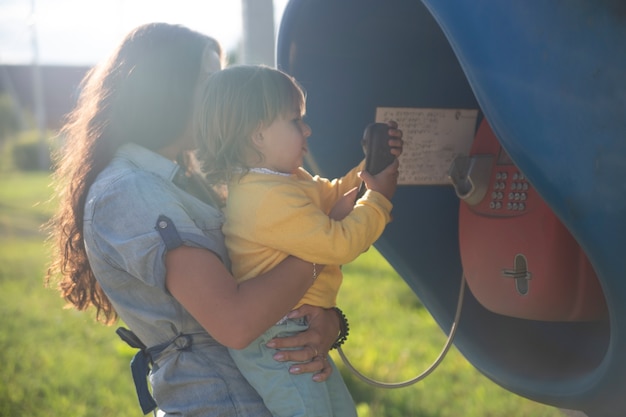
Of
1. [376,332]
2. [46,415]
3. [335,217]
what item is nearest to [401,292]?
[376,332]

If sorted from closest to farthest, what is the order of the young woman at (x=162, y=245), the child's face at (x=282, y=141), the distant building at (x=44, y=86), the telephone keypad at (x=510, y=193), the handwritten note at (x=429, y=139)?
1. the young woman at (x=162, y=245)
2. the child's face at (x=282, y=141)
3. the telephone keypad at (x=510, y=193)
4. the handwritten note at (x=429, y=139)
5. the distant building at (x=44, y=86)

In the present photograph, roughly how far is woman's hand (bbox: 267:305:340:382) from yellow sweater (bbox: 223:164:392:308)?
0.09 ft

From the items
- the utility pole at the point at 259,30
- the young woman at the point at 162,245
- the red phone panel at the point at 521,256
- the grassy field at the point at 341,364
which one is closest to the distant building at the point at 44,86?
the grassy field at the point at 341,364

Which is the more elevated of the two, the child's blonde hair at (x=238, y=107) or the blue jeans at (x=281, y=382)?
the child's blonde hair at (x=238, y=107)

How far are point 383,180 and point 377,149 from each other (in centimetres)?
7

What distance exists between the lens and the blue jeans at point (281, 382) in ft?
5.34

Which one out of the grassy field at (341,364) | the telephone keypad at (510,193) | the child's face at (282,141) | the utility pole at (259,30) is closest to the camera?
the child's face at (282,141)

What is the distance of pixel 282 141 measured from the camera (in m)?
1.66

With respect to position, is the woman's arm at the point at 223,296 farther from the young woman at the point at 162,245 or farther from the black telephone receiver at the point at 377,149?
the black telephone receiver at the point at 377,149

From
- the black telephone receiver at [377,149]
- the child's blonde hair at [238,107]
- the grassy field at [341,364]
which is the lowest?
the grassy field at [341,364]

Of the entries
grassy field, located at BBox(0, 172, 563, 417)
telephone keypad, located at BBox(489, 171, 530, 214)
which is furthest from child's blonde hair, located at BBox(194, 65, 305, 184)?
grassy field, located at BBox(0, 172, 563, 417)

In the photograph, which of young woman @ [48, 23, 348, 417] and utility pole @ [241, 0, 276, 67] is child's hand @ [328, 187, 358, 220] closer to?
young woman @ [48, 23, 348, 417]

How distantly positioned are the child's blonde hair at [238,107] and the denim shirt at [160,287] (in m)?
0.12

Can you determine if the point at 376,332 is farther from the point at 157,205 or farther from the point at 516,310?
the point at 157,205
